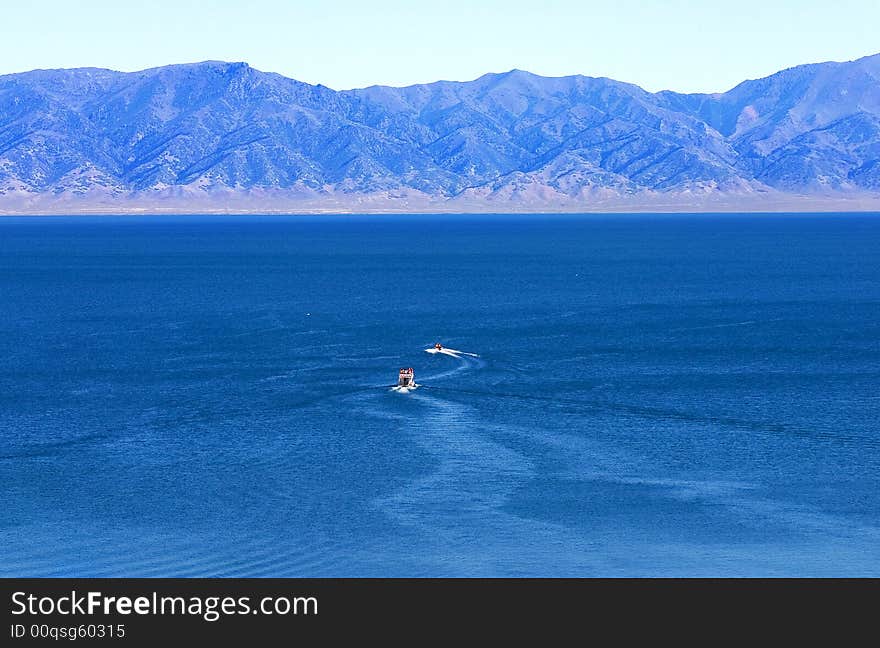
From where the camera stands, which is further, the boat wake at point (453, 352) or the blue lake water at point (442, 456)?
the boat wake at point (453, 352)

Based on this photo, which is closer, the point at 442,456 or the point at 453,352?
the point at 442,456

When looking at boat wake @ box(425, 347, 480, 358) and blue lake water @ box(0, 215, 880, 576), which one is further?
boat wake @ box(425, 347, 480, 358)

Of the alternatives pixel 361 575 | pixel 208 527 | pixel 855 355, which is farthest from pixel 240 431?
pixel 855 355

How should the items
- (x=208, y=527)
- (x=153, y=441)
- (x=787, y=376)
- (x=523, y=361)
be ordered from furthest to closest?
(x=523, y=361), (x=787, y=376), (x=153, y=441), (x=208, y=527)

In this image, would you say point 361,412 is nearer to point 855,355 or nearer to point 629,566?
point 629,566

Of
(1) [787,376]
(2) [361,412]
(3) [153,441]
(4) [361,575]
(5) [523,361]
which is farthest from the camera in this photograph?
(5) [523,361]

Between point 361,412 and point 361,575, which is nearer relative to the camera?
point 361,575

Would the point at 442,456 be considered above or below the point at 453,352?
below
